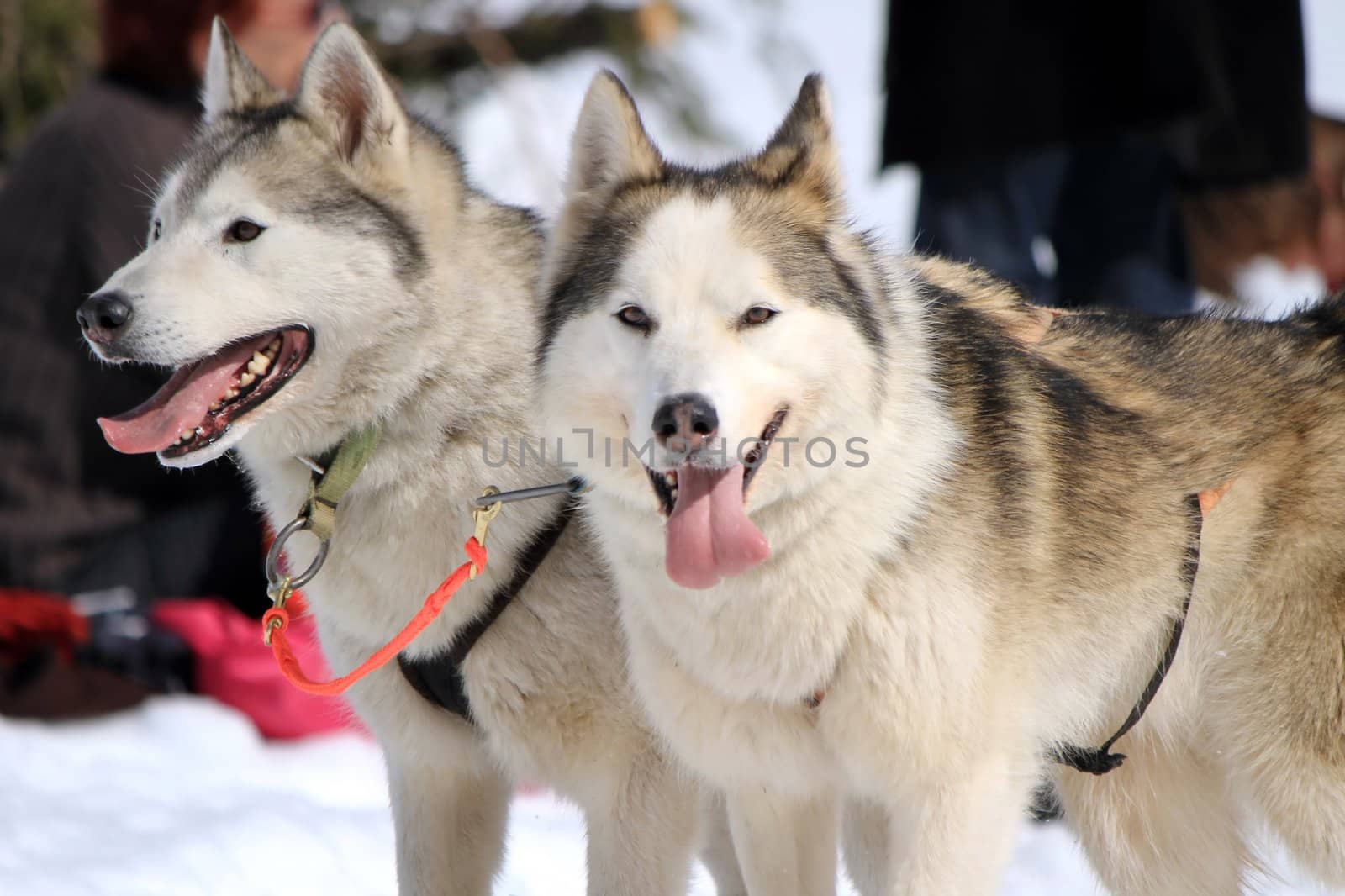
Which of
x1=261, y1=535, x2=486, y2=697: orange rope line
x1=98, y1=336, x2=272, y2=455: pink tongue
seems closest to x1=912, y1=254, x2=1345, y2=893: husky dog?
x1=261, y1=535, x2=486, y2=697: orange rope line

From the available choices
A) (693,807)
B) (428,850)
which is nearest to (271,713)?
(428,850)

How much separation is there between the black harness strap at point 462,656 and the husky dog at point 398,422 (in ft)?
0.06

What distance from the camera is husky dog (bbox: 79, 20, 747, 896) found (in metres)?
2.60

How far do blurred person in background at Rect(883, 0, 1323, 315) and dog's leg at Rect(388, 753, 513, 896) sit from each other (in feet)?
8.63

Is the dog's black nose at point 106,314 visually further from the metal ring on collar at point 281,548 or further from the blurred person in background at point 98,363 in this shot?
the blurred person in background at point 98,363

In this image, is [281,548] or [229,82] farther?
[229,82]

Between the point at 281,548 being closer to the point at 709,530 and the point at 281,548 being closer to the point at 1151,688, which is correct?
the point at 709,530

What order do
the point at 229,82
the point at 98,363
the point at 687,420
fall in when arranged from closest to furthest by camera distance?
the point at 687,420
the point at 229,82
the point at 98,363

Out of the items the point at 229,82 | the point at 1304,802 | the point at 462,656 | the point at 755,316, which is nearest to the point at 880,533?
the point at 755,316

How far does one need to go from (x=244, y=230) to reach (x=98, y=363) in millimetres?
2773

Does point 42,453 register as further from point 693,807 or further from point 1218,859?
point 1218,859

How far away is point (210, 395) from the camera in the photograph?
2.58 metres

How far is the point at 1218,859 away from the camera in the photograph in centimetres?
294

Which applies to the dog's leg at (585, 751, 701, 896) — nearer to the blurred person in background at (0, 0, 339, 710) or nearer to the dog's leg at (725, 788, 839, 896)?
the dog's leg at (725, 788, 839, 896)
